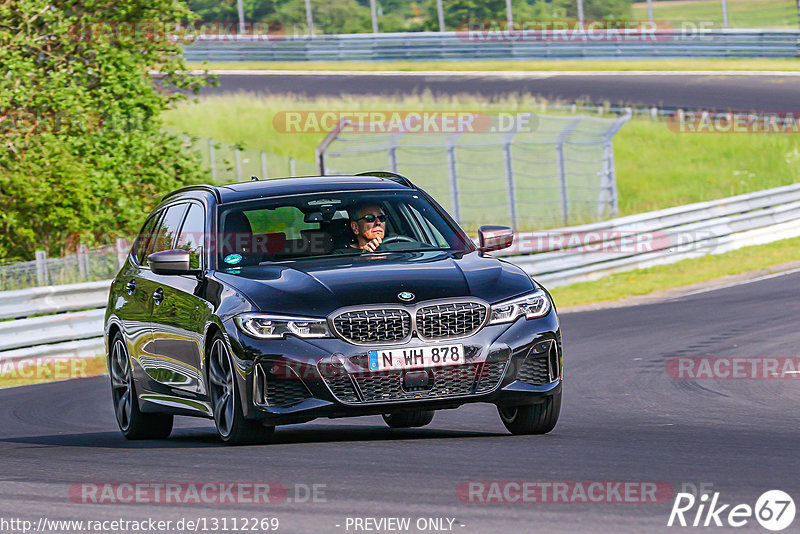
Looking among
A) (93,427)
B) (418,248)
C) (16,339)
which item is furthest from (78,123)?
(418,248)

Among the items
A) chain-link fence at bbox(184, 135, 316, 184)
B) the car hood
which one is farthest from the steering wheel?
chain-link fence at bbox(184, 135, 316, 184)

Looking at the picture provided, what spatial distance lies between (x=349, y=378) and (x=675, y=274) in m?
15.9

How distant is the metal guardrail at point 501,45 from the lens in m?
45.0

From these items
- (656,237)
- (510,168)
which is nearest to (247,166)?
(510,168)

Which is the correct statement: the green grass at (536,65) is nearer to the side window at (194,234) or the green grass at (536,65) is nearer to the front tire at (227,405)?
the side window at (194,234)

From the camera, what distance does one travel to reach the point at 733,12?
76250 millimetres

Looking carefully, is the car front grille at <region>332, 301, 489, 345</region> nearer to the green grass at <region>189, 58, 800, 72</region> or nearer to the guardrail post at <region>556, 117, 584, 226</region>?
the guardrail post at <region>556, 117, 584, 226</region>

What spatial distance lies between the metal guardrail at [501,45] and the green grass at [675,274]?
68.2ft

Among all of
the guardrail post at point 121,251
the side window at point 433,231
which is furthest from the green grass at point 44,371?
the side window at point 433,231

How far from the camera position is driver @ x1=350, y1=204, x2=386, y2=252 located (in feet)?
30.5

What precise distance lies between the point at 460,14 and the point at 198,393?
147 ft

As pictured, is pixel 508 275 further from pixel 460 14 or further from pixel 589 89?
pixel 460 14

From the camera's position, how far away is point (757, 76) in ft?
138

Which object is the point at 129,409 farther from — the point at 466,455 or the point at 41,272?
the point at 41,272
